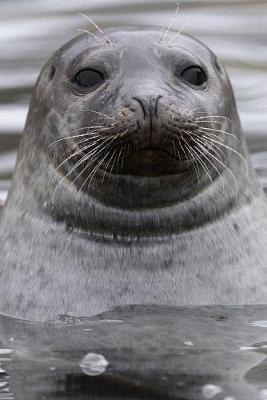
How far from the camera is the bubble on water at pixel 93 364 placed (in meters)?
6.61

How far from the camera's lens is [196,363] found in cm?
669

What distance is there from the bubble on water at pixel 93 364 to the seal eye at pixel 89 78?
131 centimetres

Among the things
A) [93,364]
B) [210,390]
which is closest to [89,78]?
[93,364]

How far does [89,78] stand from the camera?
758 centimetres

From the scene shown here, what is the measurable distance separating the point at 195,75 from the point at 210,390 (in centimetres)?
174

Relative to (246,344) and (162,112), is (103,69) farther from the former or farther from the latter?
(246,344)

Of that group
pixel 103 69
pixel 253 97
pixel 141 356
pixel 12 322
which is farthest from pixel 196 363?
pixel 253 97

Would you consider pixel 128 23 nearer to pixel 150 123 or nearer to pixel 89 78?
pixel 89 78

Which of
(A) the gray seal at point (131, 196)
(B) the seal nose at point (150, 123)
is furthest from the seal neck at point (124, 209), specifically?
(B) the seal nose at point (150, 123)

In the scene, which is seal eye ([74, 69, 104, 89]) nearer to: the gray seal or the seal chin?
the gray seal

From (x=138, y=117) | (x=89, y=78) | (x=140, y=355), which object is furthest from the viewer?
(x=89, y=78)

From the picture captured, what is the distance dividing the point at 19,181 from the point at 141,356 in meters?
1.40

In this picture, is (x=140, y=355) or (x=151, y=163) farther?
(x=151, y=163)

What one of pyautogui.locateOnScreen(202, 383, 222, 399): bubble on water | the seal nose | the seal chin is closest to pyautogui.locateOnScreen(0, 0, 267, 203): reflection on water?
the seal chin
